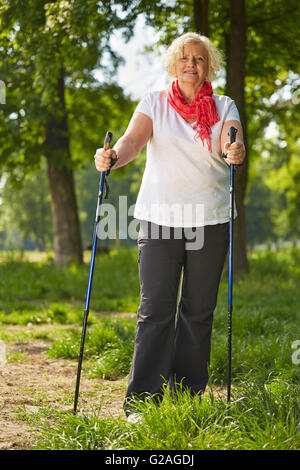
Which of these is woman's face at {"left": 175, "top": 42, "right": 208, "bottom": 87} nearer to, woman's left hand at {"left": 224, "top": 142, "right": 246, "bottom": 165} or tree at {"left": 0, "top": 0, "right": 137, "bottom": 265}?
woman's left hand at {"left": 224, "top": 142, "right": 246, "bottom": 165}

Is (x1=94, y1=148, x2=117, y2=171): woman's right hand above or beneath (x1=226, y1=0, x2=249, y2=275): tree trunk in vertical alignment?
beneath

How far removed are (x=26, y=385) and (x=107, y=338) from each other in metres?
1.17

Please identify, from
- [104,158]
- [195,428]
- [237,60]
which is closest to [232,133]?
[104,158]

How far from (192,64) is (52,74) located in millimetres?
5649

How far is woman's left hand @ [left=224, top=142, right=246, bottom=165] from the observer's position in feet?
10.9

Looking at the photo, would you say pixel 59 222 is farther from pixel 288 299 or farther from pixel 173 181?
pixel 173 181

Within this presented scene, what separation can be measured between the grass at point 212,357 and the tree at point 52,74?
2.36 meters

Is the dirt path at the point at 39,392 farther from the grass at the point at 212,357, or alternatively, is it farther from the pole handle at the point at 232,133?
the pole handle at the point at 232,133

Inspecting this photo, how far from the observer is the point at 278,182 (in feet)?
90.1

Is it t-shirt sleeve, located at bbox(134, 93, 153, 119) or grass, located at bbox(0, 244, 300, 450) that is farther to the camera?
t-shirt sleeve, located at bbox(134, 93, 153, 119)

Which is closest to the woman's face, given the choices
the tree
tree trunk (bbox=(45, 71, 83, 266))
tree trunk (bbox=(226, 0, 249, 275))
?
the tree

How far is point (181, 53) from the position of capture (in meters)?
3.56

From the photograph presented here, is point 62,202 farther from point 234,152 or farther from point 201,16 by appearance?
point 234,152
